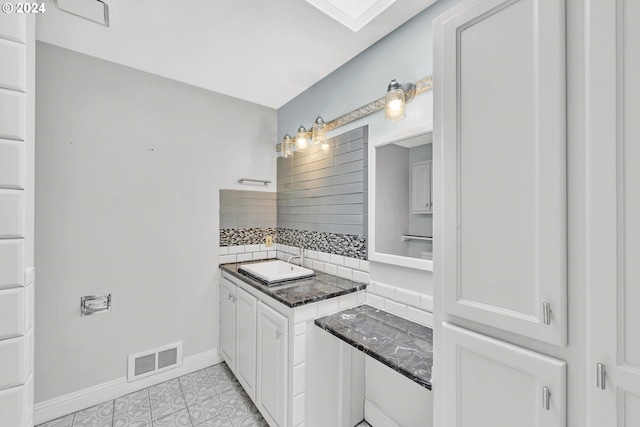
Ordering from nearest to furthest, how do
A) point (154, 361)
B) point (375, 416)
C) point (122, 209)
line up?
1. point (375, 416)
2. point (122, 209)
3. point (154, 361)

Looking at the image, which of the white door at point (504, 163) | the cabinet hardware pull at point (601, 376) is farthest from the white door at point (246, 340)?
the cabinet hardware pull at point (601, 376)

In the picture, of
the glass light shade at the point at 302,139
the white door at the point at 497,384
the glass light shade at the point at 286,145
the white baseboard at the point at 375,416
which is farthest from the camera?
the glass light shade at the point at 286,145

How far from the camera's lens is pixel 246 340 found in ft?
6.48

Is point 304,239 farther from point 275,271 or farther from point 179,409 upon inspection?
point 179,409

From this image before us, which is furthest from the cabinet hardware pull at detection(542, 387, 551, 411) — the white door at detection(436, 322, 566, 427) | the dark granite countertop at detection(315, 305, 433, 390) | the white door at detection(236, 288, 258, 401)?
the white door at detection(236, 288, 258, 401)

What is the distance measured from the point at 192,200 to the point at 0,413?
Result: 5.68 feet

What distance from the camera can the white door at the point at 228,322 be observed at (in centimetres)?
221

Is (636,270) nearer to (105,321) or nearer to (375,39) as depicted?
(375,39)

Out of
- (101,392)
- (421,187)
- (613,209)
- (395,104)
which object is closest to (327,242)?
Answer: (421,187)

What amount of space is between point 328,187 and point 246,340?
1.29 meters

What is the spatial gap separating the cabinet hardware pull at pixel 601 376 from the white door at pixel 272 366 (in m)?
1.24

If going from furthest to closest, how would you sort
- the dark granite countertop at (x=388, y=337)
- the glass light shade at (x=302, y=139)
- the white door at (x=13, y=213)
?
1. the glass light shade at (x=302, y=139)
2. the dark granite countertop at (x=388, y=337)
3. the white door at (x=13, y=213)

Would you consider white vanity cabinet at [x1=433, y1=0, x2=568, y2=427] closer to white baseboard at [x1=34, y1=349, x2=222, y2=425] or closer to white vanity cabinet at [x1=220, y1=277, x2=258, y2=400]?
white vanity cabinet at [x1=220, y1=277, x2=258, y2=400]

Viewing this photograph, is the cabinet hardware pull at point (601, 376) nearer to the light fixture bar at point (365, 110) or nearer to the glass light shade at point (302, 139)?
the light fixture bar at point (365, 110)
